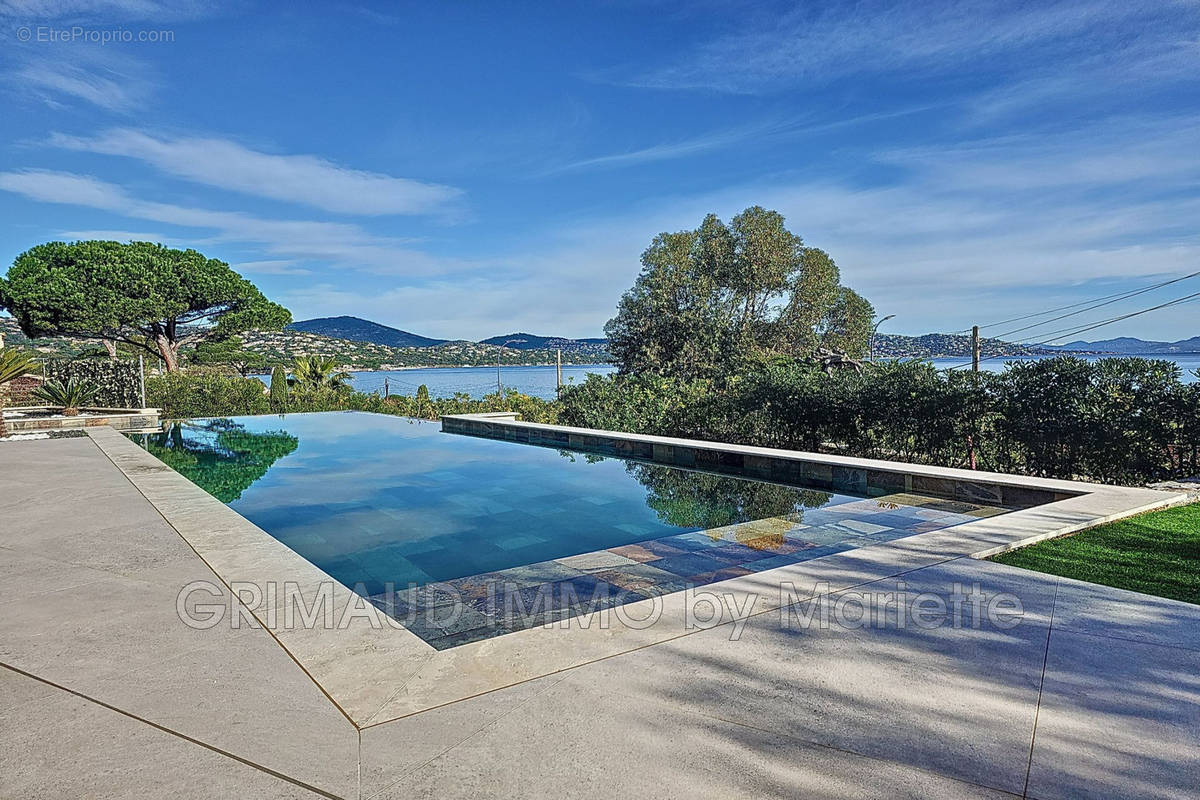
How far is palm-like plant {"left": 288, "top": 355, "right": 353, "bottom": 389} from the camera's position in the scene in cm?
1992

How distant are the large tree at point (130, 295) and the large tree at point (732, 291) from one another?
58.1 feet

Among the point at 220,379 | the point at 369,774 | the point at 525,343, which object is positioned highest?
the point at 525,343

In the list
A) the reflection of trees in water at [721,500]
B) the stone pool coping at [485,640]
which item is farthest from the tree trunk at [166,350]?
the reflection of trees in water at [721,500]

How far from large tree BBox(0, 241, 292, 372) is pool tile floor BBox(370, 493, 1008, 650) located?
84.3 feet

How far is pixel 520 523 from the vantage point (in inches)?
242

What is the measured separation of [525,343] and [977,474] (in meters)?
34.7

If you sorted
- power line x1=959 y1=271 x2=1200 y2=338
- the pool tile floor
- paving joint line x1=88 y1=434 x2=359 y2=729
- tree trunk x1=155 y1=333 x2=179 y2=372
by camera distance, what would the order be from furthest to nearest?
tree trunk x1=155 y1=333 x2=179 y2=372, power line x1=959 y1=271 x2=1200 y2=338, the pool tile floor, paving joint line x1=88 y1=434 x2=359 y2=729

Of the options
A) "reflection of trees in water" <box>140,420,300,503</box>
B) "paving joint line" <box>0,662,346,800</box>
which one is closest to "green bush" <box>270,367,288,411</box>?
"reflection of trees in water" <box>140,420,300,503</box>

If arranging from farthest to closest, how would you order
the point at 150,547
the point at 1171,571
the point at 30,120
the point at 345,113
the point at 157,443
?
the point at 345,113 < the point at 30,120 < the point at 157,443 < the point at 150,547 < the point at 1171,571

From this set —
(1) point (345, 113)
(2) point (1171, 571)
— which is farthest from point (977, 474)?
(1) point (345, 113)

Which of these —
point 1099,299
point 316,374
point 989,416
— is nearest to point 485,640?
point 989,416

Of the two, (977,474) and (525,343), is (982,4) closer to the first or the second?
(977,474)

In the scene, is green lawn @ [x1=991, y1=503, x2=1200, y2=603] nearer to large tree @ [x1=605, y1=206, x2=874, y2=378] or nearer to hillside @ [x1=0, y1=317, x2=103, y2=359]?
large tree @ [x1=605, y1=206, x2=874, y2=378]

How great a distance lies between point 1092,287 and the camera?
27797 millimetres
